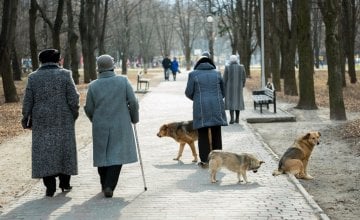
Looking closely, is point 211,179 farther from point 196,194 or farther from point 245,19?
point 245,19

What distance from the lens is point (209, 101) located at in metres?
9.38

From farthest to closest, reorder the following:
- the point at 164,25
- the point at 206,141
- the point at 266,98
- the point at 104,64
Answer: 1. the point at 164,25
2. the point at 266,98
3. the point at 206,141
4. the point at 104,64

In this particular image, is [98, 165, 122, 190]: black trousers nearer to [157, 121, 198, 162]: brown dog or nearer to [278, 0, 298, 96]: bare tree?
[157, 121, 198, 162]: brown dog

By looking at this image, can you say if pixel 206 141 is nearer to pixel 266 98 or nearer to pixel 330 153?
pixel 330 153

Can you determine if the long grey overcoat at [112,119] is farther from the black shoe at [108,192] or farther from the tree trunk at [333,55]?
the tree trunk at [333,55]

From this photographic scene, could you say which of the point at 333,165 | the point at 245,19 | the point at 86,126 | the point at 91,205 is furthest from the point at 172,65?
the point at 91,205

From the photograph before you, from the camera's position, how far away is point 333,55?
1628 centimetres

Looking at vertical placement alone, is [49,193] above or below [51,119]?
below

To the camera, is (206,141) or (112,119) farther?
(206,141)

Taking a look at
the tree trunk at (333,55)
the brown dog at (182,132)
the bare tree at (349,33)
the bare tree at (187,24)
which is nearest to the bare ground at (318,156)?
the tree trunk at (333,55)

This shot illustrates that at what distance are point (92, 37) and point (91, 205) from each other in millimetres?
33772

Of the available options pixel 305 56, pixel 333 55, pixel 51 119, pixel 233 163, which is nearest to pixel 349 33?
pixel 305 56

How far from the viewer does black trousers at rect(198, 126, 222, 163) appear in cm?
951

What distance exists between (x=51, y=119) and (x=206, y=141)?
9.52ft
